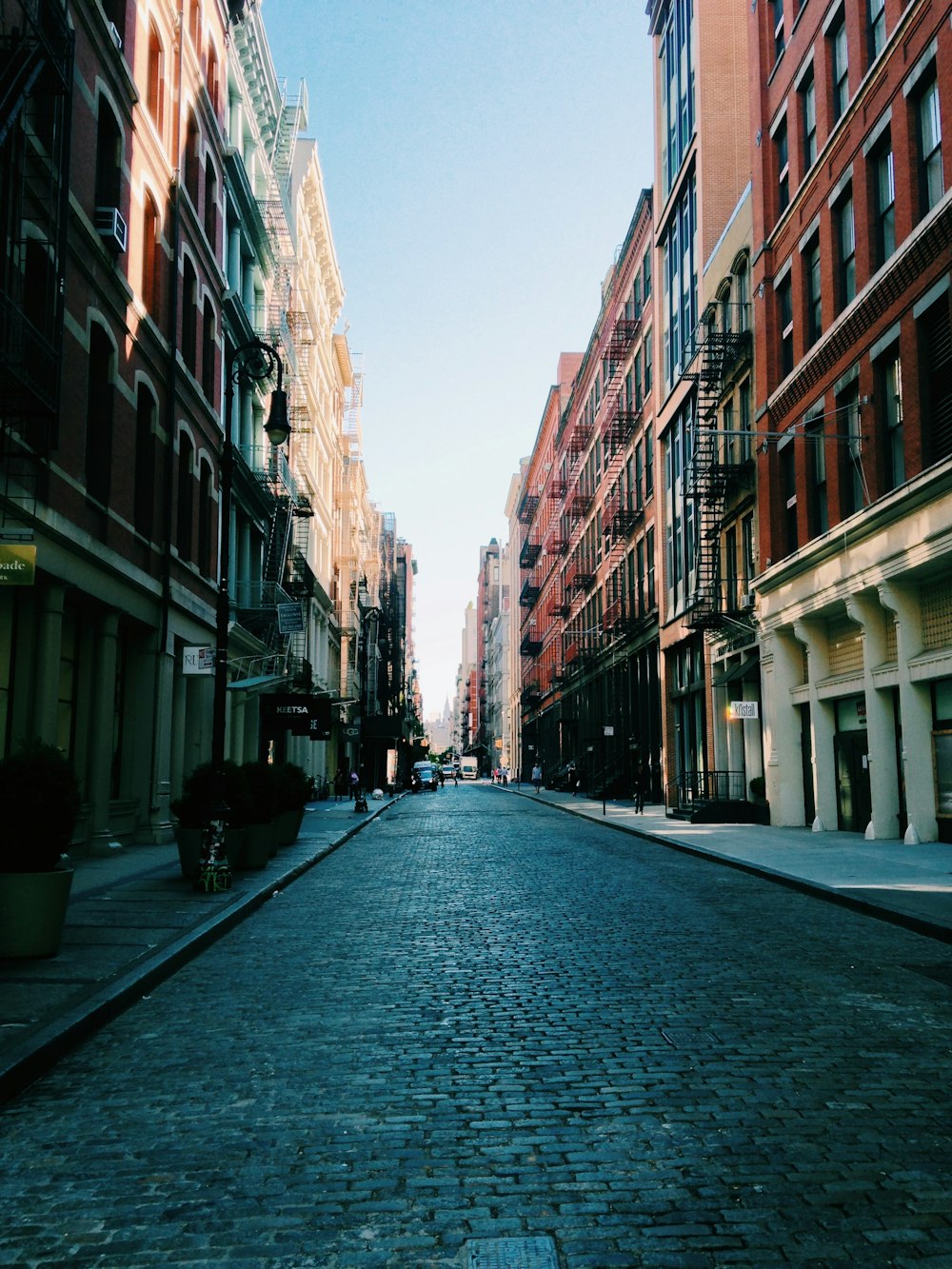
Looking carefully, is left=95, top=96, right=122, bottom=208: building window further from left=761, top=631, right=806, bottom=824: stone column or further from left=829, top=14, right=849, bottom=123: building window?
left=761, top=631, right=806, bottom=824: stone column

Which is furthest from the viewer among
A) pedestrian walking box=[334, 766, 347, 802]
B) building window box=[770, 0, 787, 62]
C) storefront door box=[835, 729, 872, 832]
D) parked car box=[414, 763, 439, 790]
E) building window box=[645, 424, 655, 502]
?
parked car box=[414, 763, 439, 790]

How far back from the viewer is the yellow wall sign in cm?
1373

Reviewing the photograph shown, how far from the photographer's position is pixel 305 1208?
14.8 ft

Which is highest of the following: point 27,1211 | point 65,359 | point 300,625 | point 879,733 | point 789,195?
point 789,195

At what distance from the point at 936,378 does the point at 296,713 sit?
2299 centimetres

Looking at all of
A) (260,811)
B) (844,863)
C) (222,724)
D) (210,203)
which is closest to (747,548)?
(844,863)

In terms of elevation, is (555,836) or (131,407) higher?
(131,407)

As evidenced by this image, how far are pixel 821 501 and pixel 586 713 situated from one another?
123 feet

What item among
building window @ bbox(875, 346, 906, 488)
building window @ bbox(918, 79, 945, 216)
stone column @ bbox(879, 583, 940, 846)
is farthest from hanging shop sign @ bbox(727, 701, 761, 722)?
building window @ bbox(918, 79, 945, 216)

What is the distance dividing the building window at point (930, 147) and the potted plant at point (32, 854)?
17767mm

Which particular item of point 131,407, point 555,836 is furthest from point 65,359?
point 555,836

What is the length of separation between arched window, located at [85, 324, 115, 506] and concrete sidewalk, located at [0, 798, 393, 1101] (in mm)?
6876

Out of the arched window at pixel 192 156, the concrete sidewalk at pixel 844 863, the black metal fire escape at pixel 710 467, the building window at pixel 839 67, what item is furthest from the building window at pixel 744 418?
the arched window at pixel 192 156

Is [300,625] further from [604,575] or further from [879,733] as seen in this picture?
[604,575]
